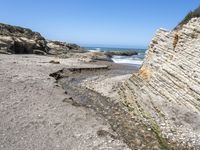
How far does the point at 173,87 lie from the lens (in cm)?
1873

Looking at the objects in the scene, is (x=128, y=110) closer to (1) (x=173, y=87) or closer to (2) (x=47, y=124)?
(1) (x=173, y=87)

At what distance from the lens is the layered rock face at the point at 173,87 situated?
16750 millimetres

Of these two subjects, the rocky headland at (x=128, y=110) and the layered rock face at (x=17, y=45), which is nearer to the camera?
the rocky headland at (x=128, y=110)

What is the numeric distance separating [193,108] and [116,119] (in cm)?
486

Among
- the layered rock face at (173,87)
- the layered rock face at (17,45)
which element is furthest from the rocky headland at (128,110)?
the layered rock face at (17,45)

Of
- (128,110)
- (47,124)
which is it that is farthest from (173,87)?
(47,124)

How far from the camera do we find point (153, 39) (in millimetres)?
23438

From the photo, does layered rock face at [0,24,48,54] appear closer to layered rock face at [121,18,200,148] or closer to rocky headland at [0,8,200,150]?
rocky headland at [0,8,200,150]

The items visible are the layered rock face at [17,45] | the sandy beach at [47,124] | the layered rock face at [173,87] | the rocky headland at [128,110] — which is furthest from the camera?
the layered rock face at [17,45]

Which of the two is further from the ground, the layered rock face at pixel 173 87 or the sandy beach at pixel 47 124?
the layered rock face at pixel 173 87

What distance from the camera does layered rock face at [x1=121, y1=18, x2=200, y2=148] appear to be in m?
16.8

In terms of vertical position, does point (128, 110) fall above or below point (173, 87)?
below

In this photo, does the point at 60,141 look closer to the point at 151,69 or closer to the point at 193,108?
the point at 193,108

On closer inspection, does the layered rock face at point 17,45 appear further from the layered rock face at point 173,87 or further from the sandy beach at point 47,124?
the layered rock face at point 173,87
